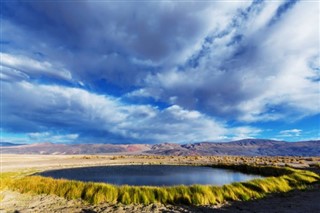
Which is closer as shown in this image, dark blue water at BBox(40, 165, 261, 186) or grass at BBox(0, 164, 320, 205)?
grass at BBox(0, 164, 320, 205)

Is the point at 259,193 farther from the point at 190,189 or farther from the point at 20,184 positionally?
the point at 20,184

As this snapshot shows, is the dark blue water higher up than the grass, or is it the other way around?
the dark blue water

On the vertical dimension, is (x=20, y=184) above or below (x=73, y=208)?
above

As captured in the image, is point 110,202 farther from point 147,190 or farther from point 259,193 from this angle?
point 259,193

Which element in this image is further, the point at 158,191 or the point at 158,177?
the point at 158,177

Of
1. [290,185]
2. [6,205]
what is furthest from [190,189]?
[6,205]

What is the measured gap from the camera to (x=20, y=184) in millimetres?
18453

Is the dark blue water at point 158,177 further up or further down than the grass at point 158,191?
further up

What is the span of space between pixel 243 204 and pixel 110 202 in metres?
6.84

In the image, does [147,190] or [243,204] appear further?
[147,190]

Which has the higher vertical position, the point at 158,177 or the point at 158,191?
the point at 158,177

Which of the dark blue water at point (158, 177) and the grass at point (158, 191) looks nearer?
the grass at point (158, 191)

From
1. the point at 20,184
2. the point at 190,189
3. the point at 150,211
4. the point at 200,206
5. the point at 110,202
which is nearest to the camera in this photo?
the point at 150,211

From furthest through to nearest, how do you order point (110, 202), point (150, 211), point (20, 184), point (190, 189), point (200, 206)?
1. point (20, 184)
2. point (190, 189)
3. point (110, 202)
4. point (200, 206)
5. point (150, 211)
